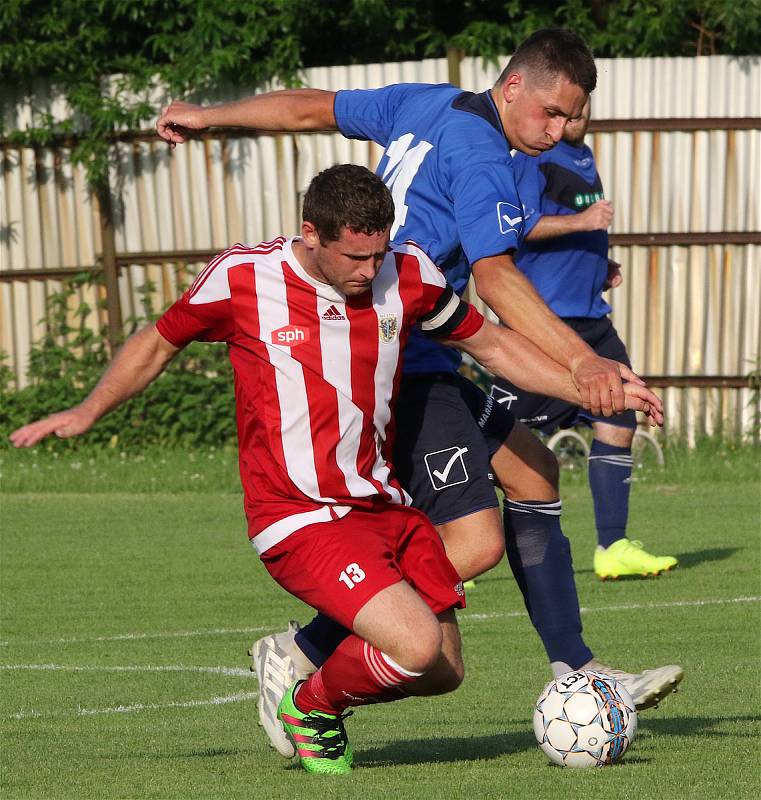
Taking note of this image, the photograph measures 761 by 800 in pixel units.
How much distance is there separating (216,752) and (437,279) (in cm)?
175

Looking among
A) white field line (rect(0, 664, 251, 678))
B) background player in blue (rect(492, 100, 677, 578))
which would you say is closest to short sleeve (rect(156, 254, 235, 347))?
white field line (rect(0, 664, 251, 678))

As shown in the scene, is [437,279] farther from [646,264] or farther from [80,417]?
[646,264]

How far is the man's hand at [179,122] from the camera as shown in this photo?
6.08 metres

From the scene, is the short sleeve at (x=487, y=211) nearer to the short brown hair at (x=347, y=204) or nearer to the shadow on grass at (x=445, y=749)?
the short brown hair at (x=347, y=204)

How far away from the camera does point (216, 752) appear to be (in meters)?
5.40

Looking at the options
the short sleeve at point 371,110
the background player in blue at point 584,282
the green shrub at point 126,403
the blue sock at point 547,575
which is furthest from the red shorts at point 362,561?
the green shrub at point 126,403

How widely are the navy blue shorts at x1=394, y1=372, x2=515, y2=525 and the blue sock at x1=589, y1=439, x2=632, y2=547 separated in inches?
139

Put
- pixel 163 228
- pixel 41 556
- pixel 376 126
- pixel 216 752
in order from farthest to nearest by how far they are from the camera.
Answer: pixel 163 228 < pixel 41 556 < pixel 376 126 < pixel 216 752

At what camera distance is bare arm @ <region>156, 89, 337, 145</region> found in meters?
6.11

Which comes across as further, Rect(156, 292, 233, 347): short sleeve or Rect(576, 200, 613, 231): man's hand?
Rect(576, 200, 613, 231): man's hand

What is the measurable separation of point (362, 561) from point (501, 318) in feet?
3.26

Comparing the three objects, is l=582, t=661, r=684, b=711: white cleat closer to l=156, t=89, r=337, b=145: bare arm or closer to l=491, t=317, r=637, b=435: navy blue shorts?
l=156, t=89, r=337, b=145: bare arm

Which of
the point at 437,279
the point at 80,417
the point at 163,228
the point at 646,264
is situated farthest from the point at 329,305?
the point at 163,228

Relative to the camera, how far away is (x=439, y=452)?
5.53m
